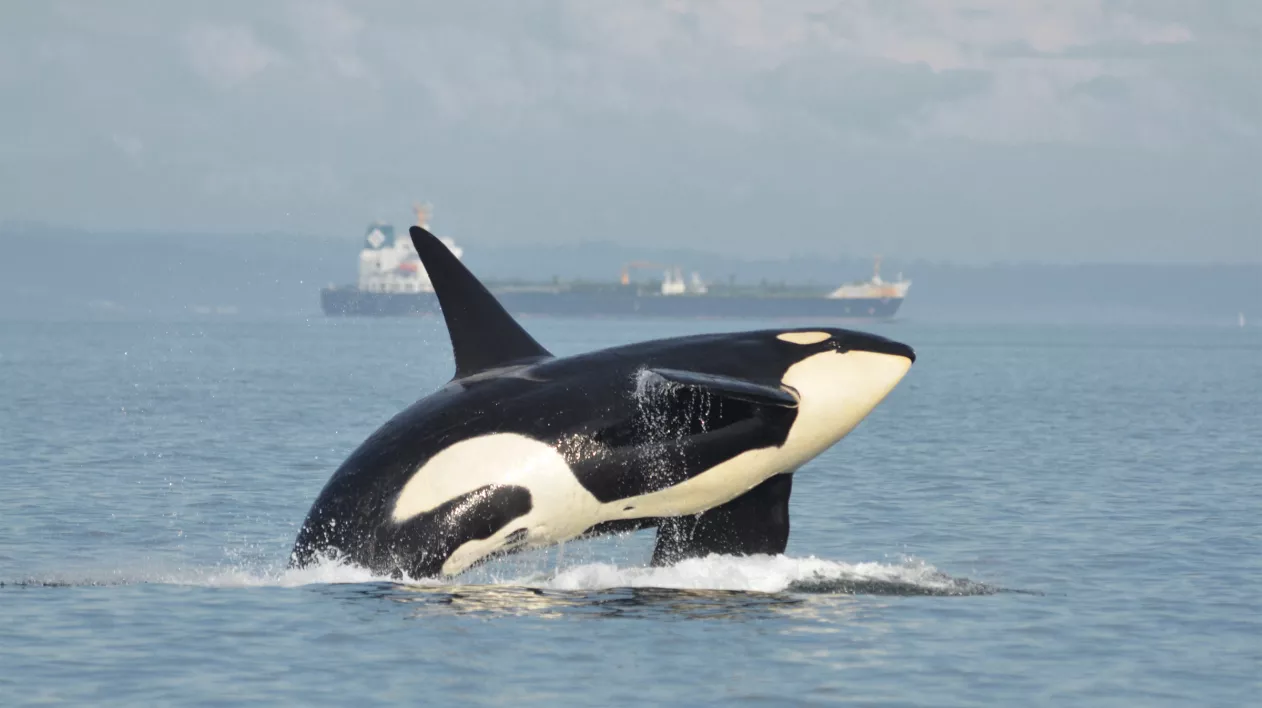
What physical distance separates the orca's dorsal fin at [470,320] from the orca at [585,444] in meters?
0.01

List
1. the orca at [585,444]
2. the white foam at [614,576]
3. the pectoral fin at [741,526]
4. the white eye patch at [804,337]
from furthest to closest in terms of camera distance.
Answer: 1. the pectoral fin at [741,526]
2. the white eye patch at [804,337]
3. the white foam at [614,576]
4. the orca at [585,444]

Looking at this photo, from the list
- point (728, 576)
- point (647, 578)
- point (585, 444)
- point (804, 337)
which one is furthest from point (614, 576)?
point (804, 337)

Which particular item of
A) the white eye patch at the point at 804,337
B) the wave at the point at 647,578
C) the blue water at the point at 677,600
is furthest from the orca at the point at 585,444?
the blue water at the point at 677,600

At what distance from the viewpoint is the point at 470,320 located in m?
16.7

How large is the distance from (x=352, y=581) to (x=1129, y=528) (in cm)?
1238

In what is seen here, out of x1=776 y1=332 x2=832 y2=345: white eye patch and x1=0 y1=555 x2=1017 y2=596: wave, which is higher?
x1=776 y1=332 x2=832 y2=345: white eye patch

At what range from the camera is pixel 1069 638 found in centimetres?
1517

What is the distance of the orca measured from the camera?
15352 millimetres

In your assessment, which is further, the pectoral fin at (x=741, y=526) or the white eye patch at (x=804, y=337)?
the pectoral fin at (x=741, y=526)

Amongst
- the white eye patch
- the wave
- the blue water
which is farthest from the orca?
the blue water

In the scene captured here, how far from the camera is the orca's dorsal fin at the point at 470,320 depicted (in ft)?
54.7

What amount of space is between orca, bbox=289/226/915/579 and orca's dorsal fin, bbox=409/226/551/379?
0.5 inches

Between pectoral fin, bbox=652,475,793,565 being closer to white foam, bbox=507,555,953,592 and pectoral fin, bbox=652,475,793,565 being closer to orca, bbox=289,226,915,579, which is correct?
orca, bbox=289,226,915,579

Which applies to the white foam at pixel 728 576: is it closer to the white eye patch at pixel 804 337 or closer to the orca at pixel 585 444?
the orca at pixel 585 444
